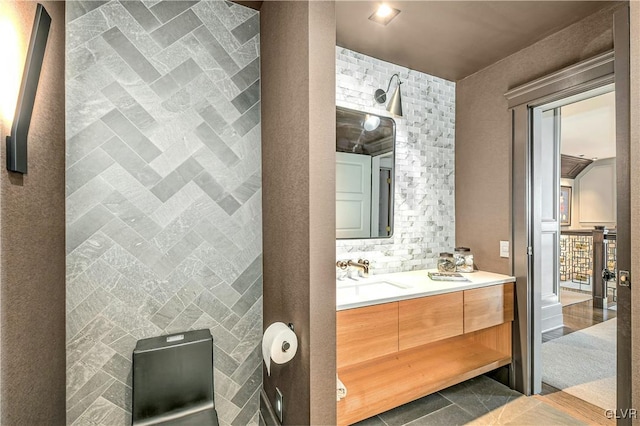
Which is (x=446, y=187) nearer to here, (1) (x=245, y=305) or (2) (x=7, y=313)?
(1) (x=245, y=305)

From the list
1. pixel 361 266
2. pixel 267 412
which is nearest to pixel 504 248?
pixel 361 266

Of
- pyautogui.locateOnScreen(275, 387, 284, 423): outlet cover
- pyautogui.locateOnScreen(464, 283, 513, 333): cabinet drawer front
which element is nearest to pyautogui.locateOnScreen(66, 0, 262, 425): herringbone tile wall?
pyautogui.locateOnScreen(275, 387, 284, 423): outlet cover

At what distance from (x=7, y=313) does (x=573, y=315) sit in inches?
222

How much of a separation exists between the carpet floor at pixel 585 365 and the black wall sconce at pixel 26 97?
368 centimetres

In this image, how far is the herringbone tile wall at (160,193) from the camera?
1562 mm

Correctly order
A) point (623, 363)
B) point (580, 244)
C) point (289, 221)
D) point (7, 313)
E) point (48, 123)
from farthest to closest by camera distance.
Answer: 1. point (580, 244)
2. point (623, 363)
3. point (289, 221)
4. point (48, 123)
5. point (7, 313)

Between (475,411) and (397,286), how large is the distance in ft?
3.45

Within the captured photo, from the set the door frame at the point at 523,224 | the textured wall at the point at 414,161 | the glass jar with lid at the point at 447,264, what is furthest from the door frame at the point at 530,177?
the textured wall at the point at 414,161

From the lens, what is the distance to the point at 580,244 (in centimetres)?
560

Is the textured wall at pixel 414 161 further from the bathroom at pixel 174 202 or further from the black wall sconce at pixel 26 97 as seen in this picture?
the black wall sconce at pixel 26 97

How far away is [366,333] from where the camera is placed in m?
1.76

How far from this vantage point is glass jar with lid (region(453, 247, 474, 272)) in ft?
8.82

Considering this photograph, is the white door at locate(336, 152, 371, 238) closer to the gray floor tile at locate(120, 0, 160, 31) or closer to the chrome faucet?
the chrome faucet

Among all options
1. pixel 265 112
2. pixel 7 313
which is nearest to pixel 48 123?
pixel 7 313
